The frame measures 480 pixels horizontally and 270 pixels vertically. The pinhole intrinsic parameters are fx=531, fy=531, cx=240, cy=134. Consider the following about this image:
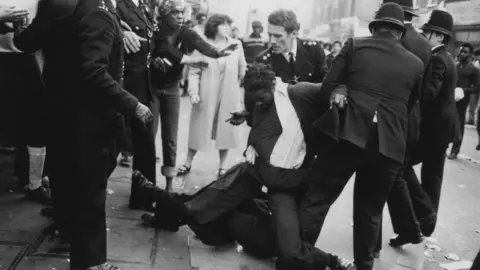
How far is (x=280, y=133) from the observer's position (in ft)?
12.5

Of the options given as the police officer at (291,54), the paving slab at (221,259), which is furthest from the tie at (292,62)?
the paving slab at (221,259)

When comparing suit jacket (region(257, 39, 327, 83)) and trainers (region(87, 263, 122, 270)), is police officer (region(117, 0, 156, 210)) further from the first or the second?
trainers (region(87, 263, 122, 270))

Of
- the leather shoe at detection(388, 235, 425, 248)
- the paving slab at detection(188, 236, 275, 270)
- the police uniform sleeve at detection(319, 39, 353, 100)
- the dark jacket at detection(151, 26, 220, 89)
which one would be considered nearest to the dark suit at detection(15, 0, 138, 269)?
the paving slab at detection(188, 236, 275, 270)

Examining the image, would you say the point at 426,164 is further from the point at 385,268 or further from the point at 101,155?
the point at 101,155

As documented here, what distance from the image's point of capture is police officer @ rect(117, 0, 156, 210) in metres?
4.40

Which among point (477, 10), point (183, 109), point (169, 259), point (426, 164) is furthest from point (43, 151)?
point (477, 10)

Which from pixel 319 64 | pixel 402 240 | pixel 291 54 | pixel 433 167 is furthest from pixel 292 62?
pixel 402 240

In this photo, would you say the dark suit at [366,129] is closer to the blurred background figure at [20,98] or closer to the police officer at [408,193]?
the police officer at [408,193]

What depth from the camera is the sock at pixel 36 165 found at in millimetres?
4625

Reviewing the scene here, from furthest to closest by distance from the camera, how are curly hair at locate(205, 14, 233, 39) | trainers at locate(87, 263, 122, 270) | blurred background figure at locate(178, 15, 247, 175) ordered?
1. blurred background figure at locate(178, 15, 247, 175)
2. curly hair at locate(205, 14, 233, 39)
3. trainers at locate(87, 263, 122, 270)

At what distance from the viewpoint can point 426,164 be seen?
4.94 metres

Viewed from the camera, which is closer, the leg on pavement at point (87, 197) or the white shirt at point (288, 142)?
the leg on pavement at point (87, 197)

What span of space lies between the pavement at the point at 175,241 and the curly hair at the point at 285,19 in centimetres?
191

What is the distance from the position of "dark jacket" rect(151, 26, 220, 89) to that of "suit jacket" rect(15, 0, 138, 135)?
1.79 metres
